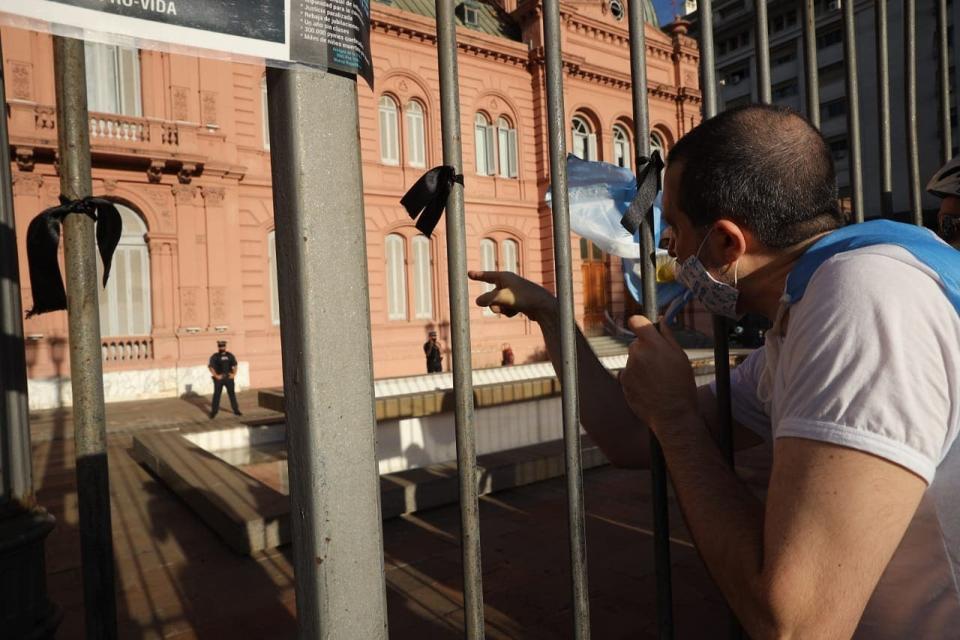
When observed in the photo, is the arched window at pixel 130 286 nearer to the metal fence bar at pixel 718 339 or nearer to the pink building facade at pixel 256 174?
the pink building facade at pixel 256 174

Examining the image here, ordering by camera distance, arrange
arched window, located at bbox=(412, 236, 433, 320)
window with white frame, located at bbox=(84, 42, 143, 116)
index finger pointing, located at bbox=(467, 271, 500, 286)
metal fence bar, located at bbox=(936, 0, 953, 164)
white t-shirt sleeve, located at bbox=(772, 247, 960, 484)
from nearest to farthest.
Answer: white t-shirt sleeve, located at bbox=(772, 247, 960, 484) < index finger pointing, located at bbox=(467, 271, 500, 286) < metal fence bar, located at bbox=(936, 0, 953, 164) < window with white frame, located at bbox=(84, 42, 143, 116) < arched window, located at bbox=(412, 236, 433, 320)

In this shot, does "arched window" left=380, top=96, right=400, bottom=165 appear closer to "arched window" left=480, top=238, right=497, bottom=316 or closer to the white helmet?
"arched window" left=480, top=238, right=497, bottom=316

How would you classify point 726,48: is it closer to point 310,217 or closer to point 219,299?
point 219,299

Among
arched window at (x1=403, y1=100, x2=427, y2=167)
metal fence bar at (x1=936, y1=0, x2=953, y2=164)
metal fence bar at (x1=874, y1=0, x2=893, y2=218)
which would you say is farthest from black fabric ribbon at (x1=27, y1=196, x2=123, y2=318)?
arched window at (x1=403, y1=100, x2=427, y2=167)

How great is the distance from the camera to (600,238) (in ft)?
28.1

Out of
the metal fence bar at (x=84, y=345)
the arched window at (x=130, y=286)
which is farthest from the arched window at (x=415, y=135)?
the metal fence bar at (x=84, y=345)

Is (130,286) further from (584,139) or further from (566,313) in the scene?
(566,313)

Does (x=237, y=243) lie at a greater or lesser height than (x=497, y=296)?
greater

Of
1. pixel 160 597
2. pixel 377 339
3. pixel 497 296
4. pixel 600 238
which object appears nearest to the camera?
pixel 497 296

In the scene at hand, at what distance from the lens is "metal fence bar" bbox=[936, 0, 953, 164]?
247cm

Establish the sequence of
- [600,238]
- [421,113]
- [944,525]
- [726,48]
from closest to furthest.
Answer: [944,525] < [600,238] < [421,113] < [726,48]

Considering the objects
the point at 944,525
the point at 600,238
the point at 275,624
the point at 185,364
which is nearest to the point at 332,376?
the point at 944,525

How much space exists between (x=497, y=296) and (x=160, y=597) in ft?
9.59

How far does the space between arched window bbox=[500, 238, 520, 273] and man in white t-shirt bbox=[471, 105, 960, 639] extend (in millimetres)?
17987
